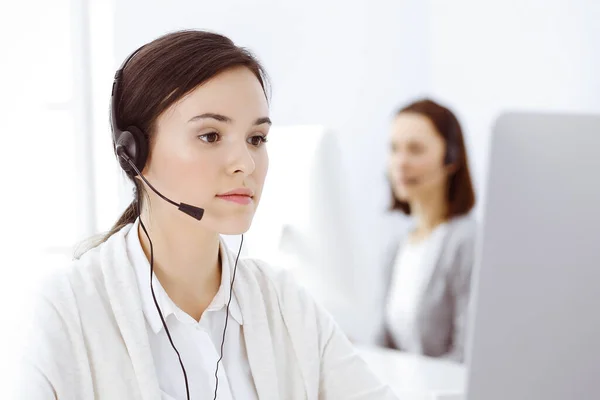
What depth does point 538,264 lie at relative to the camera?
1.90ft

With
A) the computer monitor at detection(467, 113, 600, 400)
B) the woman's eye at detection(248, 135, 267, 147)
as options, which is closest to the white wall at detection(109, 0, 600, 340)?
the woman's eye at detection(248, 135, 267, 147)

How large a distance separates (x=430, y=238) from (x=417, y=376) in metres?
1.25

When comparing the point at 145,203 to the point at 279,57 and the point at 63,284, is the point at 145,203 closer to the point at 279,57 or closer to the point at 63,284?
the point at 63,284

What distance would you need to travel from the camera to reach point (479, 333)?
573 millimetres

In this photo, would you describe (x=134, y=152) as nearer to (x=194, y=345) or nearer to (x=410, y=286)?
(x=194, y=345)

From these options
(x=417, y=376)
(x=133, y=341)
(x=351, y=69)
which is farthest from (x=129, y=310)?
(x=351, y=69)

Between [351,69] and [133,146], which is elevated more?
[351,69]

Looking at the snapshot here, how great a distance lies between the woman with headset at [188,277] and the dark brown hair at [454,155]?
1.66m

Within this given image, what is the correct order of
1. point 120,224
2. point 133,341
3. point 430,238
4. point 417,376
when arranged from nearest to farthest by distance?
point 133,341 < point 120,224 < point 417,376 < point 430,238

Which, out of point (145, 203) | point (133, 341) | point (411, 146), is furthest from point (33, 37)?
point (411, 146)

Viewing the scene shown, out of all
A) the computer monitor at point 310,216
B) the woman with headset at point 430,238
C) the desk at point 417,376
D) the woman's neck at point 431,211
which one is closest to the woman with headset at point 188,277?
the computer monitor at point 310,216

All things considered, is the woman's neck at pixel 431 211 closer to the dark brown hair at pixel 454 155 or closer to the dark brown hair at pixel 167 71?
A: the dark brown hair at pixel 454 155

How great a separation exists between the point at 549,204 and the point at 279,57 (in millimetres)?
2448

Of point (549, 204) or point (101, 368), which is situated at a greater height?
point (549, 204)
